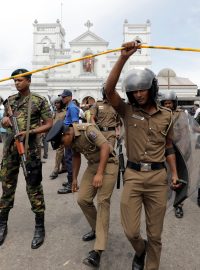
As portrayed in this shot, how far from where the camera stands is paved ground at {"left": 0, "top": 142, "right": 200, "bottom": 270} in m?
2.74

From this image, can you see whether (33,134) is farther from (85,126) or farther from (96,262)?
(96,262)

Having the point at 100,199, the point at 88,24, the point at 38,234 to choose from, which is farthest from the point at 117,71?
the point at 88,24

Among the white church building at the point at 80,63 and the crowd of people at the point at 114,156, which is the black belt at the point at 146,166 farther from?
the white church building at the point at 80,63

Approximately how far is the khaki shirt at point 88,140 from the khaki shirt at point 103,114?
7.50 ft

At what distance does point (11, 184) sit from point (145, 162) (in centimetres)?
172

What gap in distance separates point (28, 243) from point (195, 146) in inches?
83.9

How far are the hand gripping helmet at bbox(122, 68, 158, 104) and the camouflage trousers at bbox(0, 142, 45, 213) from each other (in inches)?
64.8

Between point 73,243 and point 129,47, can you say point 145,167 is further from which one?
point 73,243

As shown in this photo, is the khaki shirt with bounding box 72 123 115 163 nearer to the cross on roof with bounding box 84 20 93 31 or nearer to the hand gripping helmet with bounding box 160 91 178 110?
the hand gripping helmet with bounding box 160 91 178 110

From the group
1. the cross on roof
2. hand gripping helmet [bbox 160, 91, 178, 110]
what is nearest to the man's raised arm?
hand gripping helmet [bbox 160, 91, 178, 110]

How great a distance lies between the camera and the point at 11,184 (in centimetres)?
327

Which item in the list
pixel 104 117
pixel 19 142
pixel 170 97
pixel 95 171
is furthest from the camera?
pixel 104 117

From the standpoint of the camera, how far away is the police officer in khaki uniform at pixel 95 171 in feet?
8.69

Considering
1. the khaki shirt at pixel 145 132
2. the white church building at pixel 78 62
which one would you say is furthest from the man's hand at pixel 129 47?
the white church building at pixel 78 62
